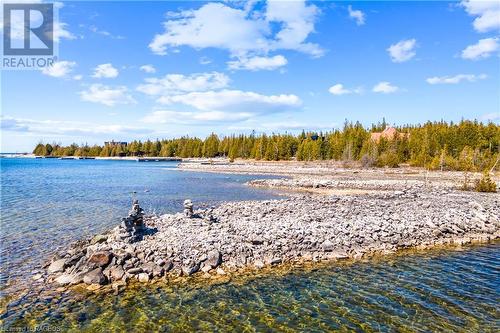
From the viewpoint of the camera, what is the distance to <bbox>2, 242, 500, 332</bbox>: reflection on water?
460 inches

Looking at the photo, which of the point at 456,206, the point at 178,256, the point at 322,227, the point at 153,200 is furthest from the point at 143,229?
the point at 456,206

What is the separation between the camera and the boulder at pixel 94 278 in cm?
1486

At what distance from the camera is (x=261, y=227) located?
21.4 m

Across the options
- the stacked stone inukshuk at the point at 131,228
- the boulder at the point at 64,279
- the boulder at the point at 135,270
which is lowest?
the boulder at the point at 64,279

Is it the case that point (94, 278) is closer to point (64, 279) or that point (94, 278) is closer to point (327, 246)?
point (64, 279)

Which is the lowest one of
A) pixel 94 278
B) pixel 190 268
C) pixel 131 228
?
pixel 94 278

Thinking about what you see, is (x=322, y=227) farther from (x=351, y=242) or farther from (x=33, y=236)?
(x=33, y=236)

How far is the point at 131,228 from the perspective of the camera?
64.0ft

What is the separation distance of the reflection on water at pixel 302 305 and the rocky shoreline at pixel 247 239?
1.72m

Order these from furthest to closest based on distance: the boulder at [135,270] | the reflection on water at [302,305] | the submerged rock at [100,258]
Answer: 1. the submerged rock at [100,258]
2. the boulder at [135,270]
3. the reflection on water at [302,305]

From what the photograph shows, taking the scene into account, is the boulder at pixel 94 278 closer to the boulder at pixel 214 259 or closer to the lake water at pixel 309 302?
the lake water at pixel 309 302

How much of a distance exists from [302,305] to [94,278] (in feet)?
29.7

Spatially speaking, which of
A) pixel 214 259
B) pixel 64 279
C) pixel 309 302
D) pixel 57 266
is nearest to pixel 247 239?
pixel 214 259

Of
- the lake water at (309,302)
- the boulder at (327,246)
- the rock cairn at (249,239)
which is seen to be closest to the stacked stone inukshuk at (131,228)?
the rock cairn at (249,239)
